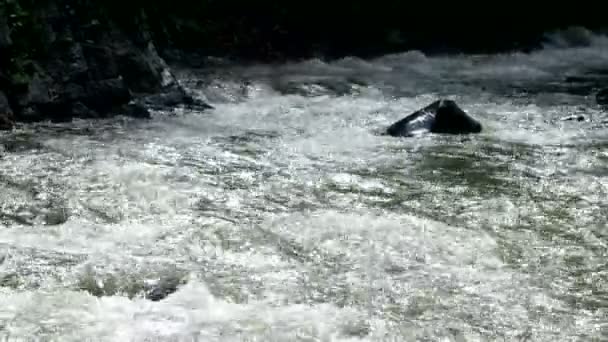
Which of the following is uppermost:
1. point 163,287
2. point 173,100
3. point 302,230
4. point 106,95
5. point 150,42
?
point 150,42

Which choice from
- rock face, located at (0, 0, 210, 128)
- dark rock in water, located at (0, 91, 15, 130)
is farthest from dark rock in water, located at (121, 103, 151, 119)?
dark rock in water, located at (0, 91, 15, 130)

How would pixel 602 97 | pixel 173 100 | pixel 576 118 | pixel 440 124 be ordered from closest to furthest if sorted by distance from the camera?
pixel 440 124
pixel 576 118
pixel 173 100
pixel 602 97

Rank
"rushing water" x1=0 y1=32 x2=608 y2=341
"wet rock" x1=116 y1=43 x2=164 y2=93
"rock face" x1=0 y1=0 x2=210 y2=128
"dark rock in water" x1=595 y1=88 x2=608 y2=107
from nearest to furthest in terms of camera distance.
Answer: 1. "rushing water" x1=0 y1=32 x2=608 y2=341
2. "rock face" x1=0 y1=0 x2=210 y2=128
3. "wet rock" x1=116 y1=43 x2=164 y2=93
4. "dark rock in water" x1=595 y1=88 x2=608 y2=107

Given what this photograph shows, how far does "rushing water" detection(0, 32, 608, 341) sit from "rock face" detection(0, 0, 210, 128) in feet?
1.96

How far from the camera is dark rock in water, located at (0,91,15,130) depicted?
34.3 ft

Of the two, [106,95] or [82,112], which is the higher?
[106,95]

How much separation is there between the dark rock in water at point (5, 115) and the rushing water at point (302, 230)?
209mm

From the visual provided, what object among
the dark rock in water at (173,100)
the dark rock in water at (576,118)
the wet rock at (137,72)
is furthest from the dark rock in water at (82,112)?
the dark rock in water at (576,118)

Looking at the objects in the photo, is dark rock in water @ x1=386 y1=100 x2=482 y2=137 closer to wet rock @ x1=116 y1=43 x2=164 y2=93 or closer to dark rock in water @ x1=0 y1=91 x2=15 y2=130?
wet rock @ x1=116 y1=43 x2=164 y2=93

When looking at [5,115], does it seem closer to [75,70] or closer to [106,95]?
[75,70]

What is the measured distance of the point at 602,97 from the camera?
14.0 m

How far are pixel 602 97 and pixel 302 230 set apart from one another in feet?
30.0

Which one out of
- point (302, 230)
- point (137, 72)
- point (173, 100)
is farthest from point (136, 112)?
point (302, 230)

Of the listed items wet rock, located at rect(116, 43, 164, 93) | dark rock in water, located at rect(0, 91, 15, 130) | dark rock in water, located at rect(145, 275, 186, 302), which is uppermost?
wet rock, located at rect(116, 43, 164, 93)
